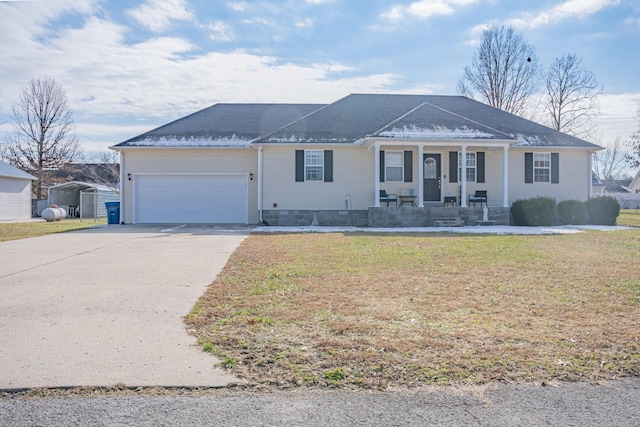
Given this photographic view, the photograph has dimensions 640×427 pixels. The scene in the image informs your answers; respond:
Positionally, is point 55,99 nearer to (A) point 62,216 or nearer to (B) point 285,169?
(A) point 62,216

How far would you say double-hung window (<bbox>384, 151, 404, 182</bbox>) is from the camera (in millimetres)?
19625

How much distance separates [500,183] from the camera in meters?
20.3

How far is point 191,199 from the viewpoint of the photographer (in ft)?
67.9

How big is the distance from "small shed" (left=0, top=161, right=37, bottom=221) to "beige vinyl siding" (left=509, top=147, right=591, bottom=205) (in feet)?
91.4

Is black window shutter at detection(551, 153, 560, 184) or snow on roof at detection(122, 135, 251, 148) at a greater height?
snow on roof at detection(122, 135, 251, 148)

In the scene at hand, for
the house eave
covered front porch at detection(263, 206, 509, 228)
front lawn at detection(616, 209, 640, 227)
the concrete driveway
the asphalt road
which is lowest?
the asphalt road

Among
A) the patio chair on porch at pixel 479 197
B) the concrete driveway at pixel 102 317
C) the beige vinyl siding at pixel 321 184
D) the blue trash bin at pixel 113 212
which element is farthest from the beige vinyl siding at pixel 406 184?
the blue trash bin at pixel 113 212

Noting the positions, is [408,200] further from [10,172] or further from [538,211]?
[10,172]

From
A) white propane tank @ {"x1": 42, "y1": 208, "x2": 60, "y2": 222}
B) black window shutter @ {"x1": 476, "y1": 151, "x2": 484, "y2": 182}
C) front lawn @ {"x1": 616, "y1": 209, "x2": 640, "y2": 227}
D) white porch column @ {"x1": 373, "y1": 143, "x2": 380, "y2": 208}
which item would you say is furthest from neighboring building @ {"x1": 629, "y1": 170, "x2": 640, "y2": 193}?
white propane tank @ {"x1": 42, "y1": 208, "x2": 60, "y2": 222}

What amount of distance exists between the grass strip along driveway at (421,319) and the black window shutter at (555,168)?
1176 cm

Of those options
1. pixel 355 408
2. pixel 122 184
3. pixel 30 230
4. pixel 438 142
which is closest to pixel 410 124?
pixel 438 142

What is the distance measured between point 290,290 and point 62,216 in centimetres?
2737

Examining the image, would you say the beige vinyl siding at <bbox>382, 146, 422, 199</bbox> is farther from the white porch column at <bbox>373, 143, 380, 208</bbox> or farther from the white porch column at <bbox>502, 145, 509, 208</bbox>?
the white porch column at <bbox>502, 145, 509, 208</bbox>

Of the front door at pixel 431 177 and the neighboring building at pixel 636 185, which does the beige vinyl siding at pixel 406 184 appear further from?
the neighboring building at pixel 636 185
